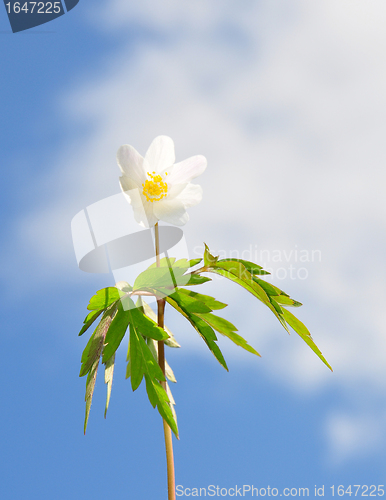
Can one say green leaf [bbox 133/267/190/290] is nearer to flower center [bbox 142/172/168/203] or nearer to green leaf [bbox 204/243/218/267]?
green leaf [bbox 204/243/218/267]

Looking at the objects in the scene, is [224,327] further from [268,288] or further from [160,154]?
[160,154]

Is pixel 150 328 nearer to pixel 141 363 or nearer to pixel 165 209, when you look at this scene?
pixel 141 363

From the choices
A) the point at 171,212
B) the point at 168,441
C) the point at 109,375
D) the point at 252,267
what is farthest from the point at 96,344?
the point at 252,267

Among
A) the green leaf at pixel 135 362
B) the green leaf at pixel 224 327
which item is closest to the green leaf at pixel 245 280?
the green leaf at pixel 224 327

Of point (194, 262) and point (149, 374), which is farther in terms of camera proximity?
point (194, 262)

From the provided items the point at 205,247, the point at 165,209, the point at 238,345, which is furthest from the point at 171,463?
the point at 165,209

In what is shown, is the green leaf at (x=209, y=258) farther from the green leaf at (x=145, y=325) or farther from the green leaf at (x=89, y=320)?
the green leaf at (x=89, y=320)
